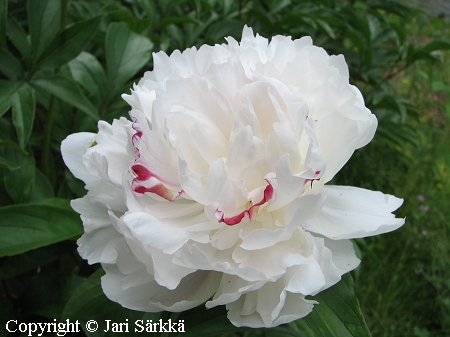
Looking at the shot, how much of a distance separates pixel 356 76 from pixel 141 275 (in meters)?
1.03

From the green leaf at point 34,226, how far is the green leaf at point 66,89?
0.55ft

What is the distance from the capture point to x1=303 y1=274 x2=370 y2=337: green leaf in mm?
439

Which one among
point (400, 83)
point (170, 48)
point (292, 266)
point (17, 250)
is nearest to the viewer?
point (292, 266)

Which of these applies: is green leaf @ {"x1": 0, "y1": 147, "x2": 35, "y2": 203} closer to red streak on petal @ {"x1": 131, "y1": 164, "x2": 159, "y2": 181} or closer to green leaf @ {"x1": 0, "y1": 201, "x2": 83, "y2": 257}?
green leaf @ {"x1": 0, "y1": 201, "x2": 83, "y2": 257}

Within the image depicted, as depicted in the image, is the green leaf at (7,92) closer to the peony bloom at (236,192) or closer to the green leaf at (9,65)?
the green leaf at (9,65)

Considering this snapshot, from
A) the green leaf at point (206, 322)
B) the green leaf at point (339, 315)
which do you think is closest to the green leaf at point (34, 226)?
the green leaf at point (206, 322)

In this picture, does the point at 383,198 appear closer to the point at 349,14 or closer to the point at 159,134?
the point at 159,134

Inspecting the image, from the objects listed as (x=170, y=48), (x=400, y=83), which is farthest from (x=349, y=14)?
(x=400, y=83)

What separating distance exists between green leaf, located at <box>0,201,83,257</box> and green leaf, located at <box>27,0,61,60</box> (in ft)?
0.88

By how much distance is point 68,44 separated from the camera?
698 mm

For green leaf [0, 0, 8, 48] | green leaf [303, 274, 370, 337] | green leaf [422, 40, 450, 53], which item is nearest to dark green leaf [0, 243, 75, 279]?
green leaf [0, 0, 8, 48]

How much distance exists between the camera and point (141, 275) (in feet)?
1.47

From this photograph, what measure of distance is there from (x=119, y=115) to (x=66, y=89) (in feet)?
0.53

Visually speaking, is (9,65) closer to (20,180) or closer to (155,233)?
(20,180)
